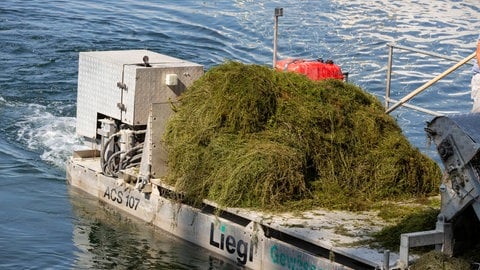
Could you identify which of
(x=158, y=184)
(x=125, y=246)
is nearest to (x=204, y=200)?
(x=158, y=184)

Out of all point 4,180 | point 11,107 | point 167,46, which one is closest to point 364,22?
point 167,46

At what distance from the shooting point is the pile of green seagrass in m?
12.0

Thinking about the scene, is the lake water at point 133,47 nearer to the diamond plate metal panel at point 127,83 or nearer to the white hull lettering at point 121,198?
the white hull lettering at point 121,198

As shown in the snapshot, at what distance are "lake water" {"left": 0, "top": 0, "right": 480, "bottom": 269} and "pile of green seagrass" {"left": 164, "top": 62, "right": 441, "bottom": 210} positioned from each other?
92cm

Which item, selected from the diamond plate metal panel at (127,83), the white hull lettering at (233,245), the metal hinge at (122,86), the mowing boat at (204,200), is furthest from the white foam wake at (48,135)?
the white hull lettering at (233,245)

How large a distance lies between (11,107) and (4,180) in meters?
3.21

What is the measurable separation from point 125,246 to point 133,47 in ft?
35.8

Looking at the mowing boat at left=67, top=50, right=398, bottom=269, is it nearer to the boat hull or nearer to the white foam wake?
the boat hull

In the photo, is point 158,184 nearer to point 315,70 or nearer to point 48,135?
point 315,70

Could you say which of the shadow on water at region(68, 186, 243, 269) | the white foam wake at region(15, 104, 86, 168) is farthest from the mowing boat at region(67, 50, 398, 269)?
the white foam wake at region(15, 104, 86, 168)

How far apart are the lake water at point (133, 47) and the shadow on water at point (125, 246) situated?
0.01 m

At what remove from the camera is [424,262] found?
983 cm

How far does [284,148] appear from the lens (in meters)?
12.1

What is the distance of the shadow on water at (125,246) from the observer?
40.5 ft
